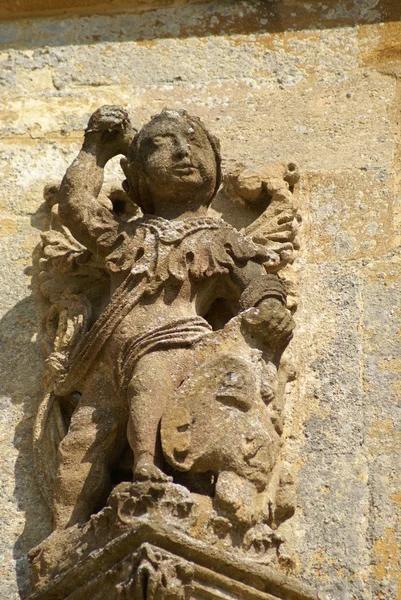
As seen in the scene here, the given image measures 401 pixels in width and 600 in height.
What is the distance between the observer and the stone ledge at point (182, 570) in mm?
4047

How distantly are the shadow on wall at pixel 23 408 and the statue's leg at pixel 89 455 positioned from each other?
0.69ft

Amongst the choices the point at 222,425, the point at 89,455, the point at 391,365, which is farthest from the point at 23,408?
the point at 391,365

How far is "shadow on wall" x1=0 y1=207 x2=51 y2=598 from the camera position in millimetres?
4648

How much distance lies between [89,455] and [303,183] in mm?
1366

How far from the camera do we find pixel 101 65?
19.1ft

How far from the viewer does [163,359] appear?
4504 mm

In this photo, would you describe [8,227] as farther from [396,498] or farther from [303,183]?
[396,498]

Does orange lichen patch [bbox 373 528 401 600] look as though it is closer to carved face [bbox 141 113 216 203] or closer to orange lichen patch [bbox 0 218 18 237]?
carved face [bbox 141 113 216 203]

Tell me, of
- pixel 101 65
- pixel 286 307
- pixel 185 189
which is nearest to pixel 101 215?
pixel 185 189

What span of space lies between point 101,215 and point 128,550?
122 cm

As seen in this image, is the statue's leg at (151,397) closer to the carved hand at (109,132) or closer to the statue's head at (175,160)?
the statue's head at (175,160)

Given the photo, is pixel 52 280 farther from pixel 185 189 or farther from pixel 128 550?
pixel 128 550

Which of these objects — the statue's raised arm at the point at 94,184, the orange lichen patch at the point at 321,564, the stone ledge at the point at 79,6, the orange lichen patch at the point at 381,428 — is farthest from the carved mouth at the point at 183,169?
the stone ledge at the point at 79,6

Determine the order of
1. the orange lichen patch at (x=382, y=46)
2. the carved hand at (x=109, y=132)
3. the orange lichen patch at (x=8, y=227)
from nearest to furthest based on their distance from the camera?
the carved hand at (x=109, y=132), the orange lichen patch at (x=8, y=227), the orange lichen patch at (x=382, y=46)
